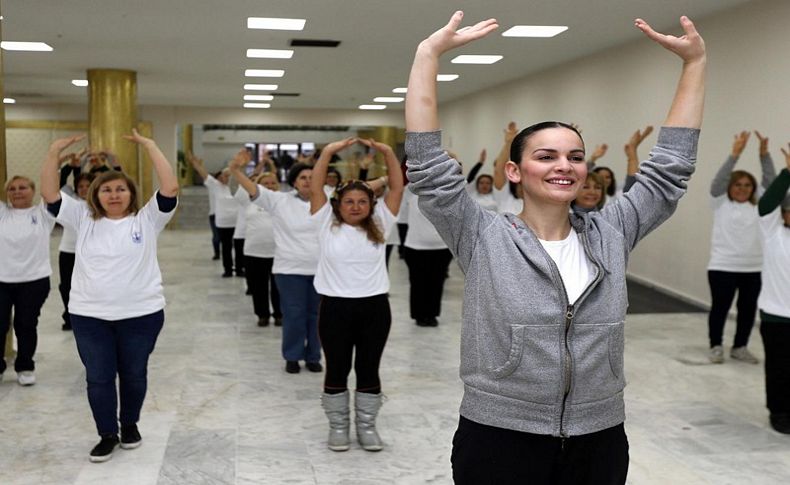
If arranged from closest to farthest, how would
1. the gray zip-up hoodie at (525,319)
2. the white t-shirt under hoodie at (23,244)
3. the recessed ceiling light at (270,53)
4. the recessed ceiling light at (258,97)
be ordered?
the gray zip-up hoodie at (525,319) → the white t-shirt under hoodie at (23,244) → the recessed ceiling light at (270,53) → the recessed ceiling light at (258,97)

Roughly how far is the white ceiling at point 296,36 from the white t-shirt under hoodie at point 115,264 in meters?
4.79

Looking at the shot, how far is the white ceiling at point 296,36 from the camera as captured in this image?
940 centimetres

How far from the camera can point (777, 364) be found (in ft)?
18.0

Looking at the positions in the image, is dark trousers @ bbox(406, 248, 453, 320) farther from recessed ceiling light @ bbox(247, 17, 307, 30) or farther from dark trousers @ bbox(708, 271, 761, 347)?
recessed ceiling light @ bbox(247, 17, 307, 30)

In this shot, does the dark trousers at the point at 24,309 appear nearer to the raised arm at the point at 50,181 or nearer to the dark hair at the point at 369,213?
the raised arm at the point at 50,181

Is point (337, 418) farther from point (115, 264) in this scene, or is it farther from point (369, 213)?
point (115, 264)

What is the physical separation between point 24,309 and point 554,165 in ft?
17.7

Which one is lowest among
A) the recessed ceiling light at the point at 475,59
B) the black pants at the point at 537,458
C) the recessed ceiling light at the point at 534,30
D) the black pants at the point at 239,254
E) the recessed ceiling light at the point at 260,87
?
the black pants at the point at 239,254

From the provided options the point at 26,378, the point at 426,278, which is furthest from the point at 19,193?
the point at 426,278

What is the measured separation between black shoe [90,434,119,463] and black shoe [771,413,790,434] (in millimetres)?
4169

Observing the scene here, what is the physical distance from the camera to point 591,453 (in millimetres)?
2189

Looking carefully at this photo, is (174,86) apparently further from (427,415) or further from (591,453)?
(591,453)

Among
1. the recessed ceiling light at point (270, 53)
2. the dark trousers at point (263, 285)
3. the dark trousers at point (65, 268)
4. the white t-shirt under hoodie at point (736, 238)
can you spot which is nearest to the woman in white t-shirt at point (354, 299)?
the white t-shirt under hoodie at point (736, 238)

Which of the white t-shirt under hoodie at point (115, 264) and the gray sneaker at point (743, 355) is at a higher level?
the white t-shirt under hoodie at point (115, 264)
